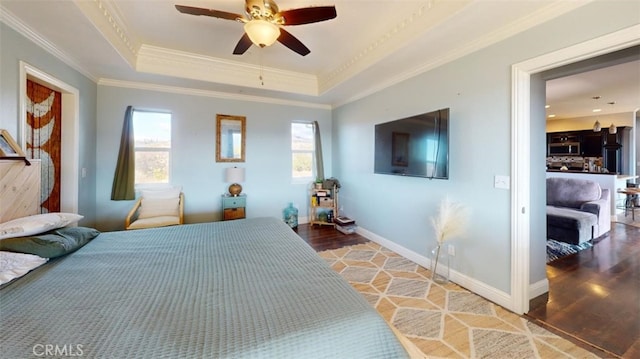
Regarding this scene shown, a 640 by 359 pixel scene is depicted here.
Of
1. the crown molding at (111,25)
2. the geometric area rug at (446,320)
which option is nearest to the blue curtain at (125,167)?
the crown molding at (111,25)

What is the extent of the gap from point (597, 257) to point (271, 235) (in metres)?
4.26

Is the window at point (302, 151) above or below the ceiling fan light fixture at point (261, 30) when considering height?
below

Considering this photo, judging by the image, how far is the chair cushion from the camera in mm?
3242

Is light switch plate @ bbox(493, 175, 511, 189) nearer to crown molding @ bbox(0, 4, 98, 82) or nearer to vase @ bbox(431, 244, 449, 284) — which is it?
vase @ bbox(431, 244, 449, 284)

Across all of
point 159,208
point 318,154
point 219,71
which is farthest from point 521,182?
point 159,208

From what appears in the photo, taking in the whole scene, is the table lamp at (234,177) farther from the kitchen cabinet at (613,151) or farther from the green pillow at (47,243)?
the kitchen cabinet at (613,151)

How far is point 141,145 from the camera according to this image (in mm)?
3869

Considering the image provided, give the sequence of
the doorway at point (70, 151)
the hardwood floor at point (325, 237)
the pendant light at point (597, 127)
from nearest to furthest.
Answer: the doorway at point (70, 151)
the hardwood floor at point (325, 237)
the pendant light at point (597, 127)

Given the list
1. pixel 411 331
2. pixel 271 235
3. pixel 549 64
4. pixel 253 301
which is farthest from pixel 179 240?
pixel 549 64

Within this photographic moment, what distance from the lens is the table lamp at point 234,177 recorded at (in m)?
4.11

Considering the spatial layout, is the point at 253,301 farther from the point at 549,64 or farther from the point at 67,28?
the point at 67,28

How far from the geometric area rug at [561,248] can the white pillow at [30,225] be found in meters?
5.09

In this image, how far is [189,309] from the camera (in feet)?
3.49

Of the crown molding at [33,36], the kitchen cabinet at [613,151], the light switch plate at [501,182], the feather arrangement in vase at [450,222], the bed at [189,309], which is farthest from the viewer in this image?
the kitchen cabinet at [613,151]
